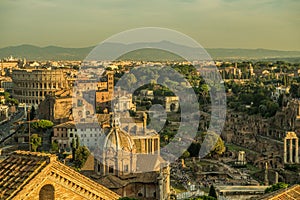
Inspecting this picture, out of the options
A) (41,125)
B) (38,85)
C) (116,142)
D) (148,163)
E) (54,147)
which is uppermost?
(38,85)

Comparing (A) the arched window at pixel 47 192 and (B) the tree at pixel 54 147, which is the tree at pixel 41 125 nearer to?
(B) the tree at pixel 54 147

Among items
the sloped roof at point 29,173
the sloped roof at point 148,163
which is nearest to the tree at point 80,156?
the sloped roof at point 148,163

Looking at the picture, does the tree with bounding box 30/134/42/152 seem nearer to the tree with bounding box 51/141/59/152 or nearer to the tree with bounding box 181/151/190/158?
the tree with bounding box 51/141/59/152

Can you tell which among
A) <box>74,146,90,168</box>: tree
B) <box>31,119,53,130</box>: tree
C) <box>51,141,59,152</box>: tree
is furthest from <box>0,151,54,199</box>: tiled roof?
<box>31,119,53,130</box>: tree

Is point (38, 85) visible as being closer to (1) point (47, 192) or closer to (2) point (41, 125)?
(2) point (41, 125)

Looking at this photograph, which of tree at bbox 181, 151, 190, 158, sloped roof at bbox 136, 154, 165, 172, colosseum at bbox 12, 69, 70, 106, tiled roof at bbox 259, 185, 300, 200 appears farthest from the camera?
colosseum at bbox 12, 69, 70, 106

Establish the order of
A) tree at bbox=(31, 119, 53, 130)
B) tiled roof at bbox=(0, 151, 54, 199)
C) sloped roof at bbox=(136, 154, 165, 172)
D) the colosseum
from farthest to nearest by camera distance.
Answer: the colosseum
tree at bbox=(31, 119, 53, 130)
sloped roof at bbox=(136, 154, 165, 172)
tiled roof at bbox=(0, 151, 54, 199)

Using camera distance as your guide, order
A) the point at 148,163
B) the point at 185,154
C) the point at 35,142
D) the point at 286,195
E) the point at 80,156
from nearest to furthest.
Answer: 1. the point at 286,195
2. the point at 148,163
3. the point at 80,156
4. the point at 35,142
5. the point at 185,154

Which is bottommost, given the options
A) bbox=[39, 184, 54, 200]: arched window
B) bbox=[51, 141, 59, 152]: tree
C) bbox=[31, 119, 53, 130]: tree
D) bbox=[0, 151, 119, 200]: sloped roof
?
bbox=[51, 141, 59, 152]: tree

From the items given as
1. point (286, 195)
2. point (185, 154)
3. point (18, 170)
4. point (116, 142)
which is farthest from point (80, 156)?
point (18, 170)
